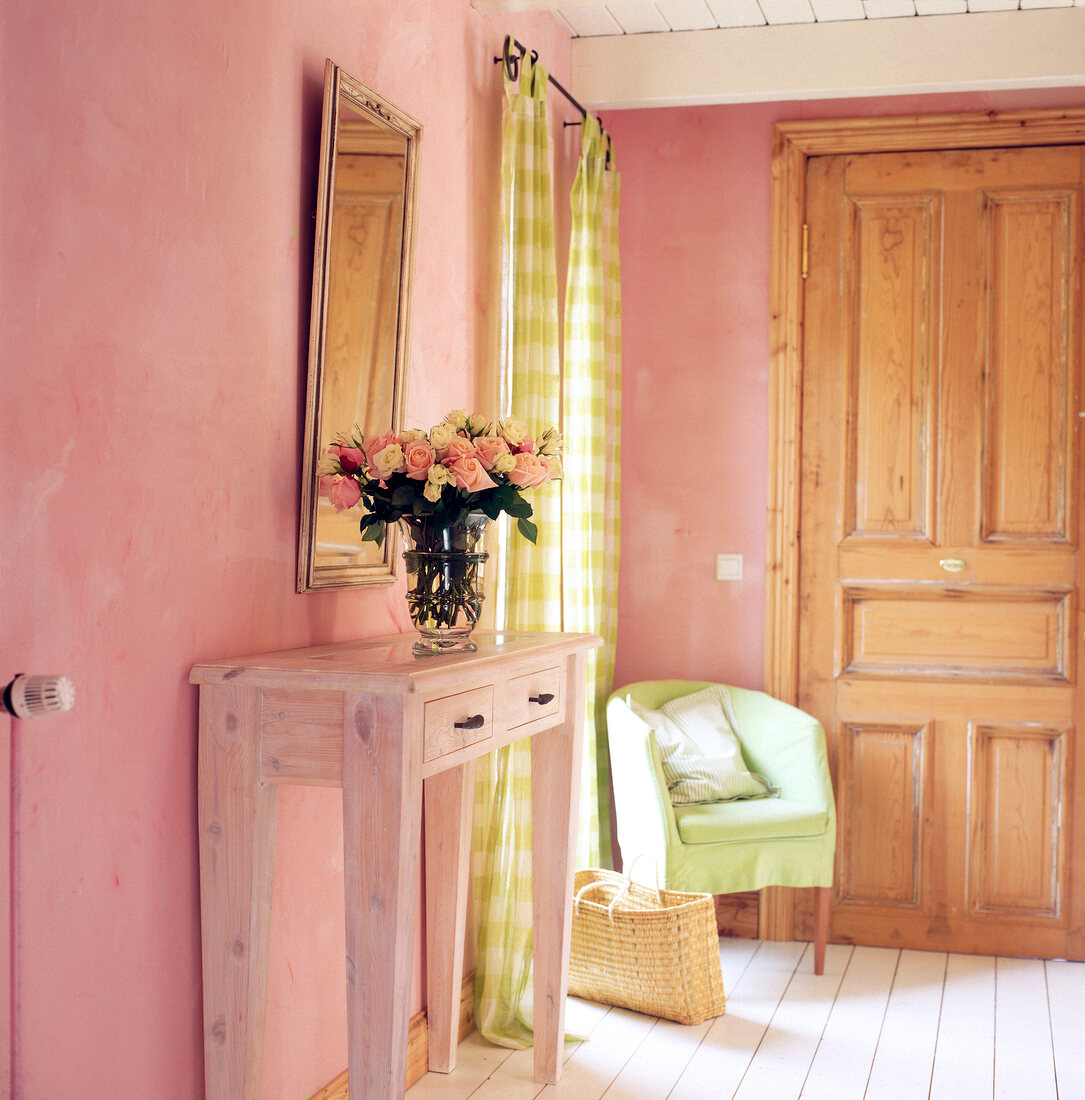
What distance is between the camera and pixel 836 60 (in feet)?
11.9

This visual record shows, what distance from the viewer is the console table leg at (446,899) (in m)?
2.71

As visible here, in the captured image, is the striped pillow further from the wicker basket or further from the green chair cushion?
the wicker basket

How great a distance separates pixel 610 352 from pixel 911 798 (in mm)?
1675

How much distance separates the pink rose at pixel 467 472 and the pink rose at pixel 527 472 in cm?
9

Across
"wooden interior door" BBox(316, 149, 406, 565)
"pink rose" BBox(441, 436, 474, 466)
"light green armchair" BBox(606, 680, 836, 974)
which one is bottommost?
"light green armchair" BBox(606, 680, 836, 974)

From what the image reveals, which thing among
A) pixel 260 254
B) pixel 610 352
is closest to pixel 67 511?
pixel 260 254

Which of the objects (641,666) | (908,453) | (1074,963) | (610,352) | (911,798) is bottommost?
(1074,963)

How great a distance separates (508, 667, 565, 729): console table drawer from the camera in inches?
93.5

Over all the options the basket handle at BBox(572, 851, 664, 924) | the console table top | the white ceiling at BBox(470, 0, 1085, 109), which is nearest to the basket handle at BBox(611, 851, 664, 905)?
the basket handle at BBox(572, 851, 664, 924)

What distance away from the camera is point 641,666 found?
4.03 metres

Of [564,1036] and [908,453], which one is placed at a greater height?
[908,453]

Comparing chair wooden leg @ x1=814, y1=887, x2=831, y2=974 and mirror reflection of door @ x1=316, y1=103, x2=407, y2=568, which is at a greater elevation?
mirror reflection of door @ x1=316, y1=103, x2=407, y2=568

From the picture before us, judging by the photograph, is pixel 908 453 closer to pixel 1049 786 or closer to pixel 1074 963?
pixel 1049 786

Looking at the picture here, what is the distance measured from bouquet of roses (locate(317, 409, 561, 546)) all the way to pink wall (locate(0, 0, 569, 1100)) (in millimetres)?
122
